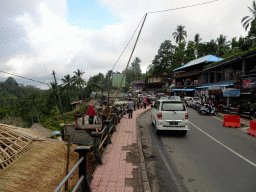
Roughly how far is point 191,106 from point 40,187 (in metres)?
23.2

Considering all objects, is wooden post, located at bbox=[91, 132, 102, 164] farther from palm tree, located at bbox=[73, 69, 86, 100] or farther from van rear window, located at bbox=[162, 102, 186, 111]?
palm tree, located at bbox=[73, 69, 86, 100]

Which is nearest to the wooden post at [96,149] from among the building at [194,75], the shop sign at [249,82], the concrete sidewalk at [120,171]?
the concrete sidewalk at [120,171]

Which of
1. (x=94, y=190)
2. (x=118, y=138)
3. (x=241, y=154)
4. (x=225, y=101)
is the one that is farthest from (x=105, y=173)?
(x=225, y=101)

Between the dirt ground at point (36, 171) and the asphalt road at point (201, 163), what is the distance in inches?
101

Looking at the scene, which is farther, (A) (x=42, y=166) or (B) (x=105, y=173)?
(B) (x=105, y=173)

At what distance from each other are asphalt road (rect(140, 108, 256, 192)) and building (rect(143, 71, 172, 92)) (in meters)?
44.7

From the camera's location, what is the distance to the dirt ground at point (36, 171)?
3.23 meters

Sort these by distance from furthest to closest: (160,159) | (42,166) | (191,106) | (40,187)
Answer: (191,106) → (160,159) → (42,166) → (40,187)

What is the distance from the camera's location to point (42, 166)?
13.3 ft

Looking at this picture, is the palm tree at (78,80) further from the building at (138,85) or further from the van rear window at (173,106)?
the van rear window at (173,106)

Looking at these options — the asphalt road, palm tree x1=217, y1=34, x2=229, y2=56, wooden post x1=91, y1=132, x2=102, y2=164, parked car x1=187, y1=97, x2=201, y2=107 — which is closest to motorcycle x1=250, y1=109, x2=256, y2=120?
the asphalt road

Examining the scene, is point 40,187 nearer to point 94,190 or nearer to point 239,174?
point 94,190

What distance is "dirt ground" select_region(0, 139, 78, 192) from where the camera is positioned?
3229 mm

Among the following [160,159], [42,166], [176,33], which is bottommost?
[160,159]
